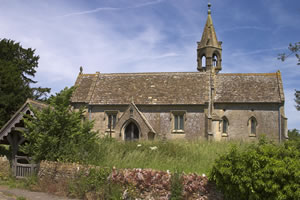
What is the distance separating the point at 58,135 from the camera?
12.5 m

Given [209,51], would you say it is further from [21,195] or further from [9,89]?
[21,195]

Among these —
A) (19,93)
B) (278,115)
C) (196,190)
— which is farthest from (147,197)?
(19,93)

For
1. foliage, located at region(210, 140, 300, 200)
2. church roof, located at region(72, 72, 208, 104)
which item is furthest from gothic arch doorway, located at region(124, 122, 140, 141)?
foliage, located at region(210, 140, 300, 200)

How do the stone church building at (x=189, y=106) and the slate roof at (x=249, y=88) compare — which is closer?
the stone church building at (x=189, y=106)

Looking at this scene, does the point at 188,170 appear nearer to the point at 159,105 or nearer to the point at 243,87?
the point at 159,105

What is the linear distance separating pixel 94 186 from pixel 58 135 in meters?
3.23

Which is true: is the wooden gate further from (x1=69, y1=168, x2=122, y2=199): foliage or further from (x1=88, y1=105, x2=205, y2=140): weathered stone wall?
(x1=88, y1=105, x2=205, y2=140): weathered stone wall

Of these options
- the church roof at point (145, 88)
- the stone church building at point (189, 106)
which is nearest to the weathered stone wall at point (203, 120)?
the stone church building at point (189, 106)

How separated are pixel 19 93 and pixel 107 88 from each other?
861 cm

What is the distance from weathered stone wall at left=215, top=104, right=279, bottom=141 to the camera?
2733 centimetres

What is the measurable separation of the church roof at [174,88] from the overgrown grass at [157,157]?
43.0ft

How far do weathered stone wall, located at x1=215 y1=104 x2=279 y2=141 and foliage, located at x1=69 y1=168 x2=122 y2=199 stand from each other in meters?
19.9

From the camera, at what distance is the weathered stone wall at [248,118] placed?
2733cm

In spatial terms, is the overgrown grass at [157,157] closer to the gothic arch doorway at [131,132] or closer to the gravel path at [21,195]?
the gravel path at [21,195]
